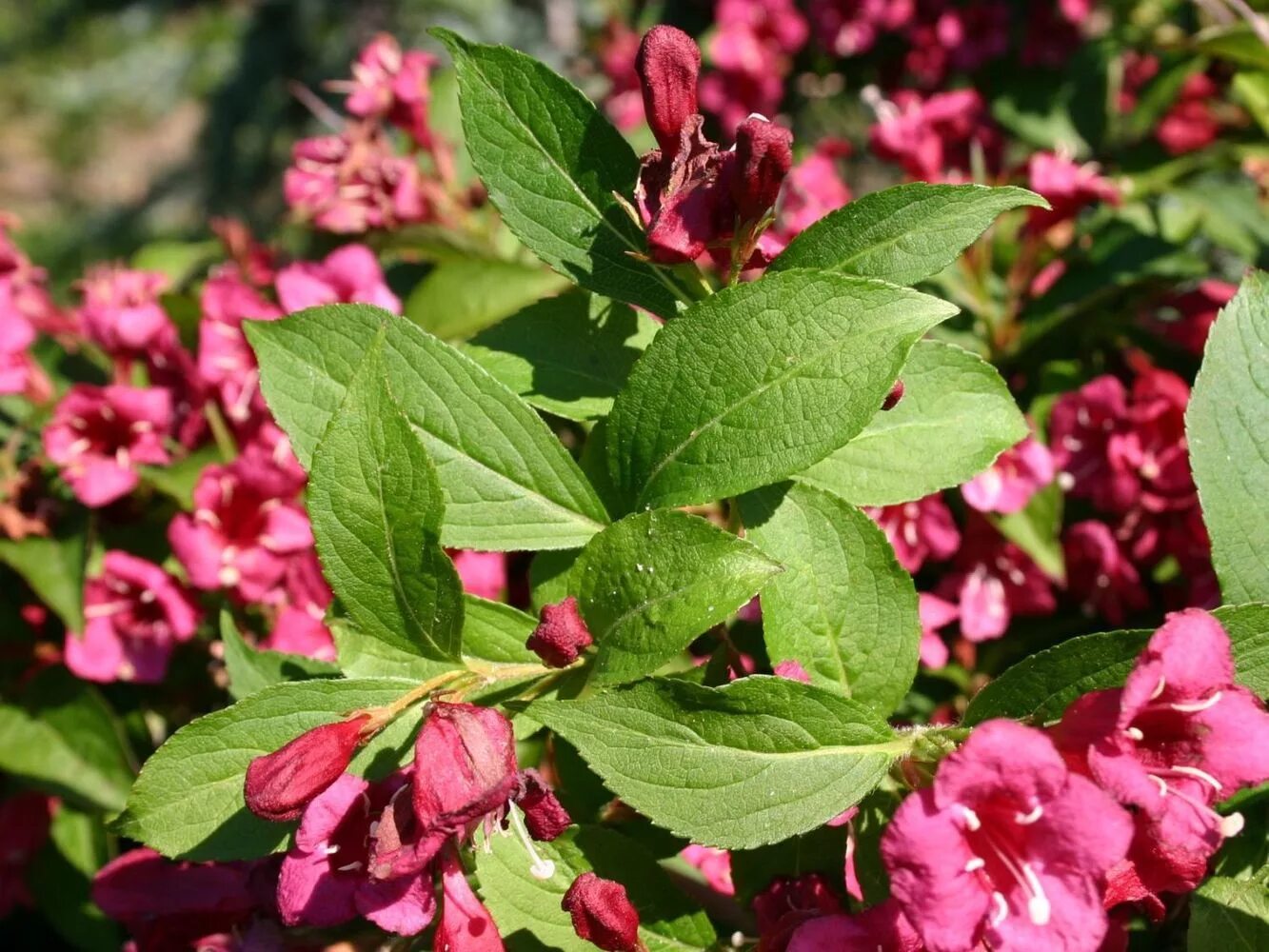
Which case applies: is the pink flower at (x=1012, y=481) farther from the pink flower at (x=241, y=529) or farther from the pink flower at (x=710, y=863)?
the pink flower at (x=241, y=529)

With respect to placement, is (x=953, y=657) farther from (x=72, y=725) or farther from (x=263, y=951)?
(x=72, y=725)

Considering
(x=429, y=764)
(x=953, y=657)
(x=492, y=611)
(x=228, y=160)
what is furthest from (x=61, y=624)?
(x=228, y=160)

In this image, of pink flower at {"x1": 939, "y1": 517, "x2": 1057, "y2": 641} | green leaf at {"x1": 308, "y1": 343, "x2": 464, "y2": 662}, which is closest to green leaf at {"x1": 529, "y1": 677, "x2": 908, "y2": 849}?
green leaf at {"x1": 308, "y1": 343, "x2": 464, "y2": 662}

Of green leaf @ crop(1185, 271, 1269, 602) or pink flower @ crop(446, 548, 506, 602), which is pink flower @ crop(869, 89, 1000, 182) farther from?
pink flower @ crop(446, 548, 506, 602)

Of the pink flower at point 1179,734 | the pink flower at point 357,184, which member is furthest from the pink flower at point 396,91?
the pink flower at point 1179,734

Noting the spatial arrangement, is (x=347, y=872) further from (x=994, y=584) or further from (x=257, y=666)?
(x=994, y=584)

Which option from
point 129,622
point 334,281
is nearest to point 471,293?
point 334,281
